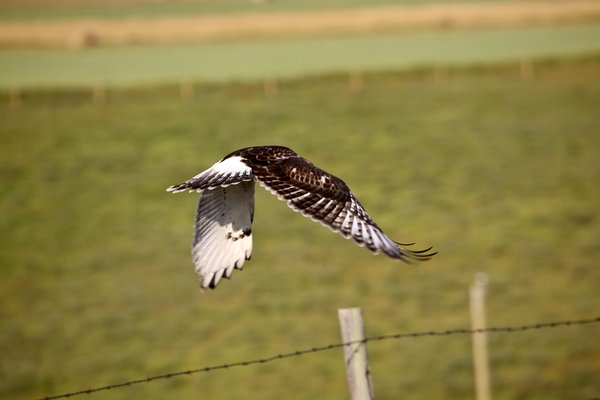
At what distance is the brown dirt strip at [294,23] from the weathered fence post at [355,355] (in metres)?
57.2

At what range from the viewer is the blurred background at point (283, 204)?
23484 millimetres

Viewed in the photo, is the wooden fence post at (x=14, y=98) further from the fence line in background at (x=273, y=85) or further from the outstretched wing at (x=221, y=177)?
the outstretched wing at (x=221, y=177)

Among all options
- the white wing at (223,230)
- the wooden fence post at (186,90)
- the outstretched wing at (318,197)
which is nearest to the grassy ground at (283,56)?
the wooden fence post at (186,90)

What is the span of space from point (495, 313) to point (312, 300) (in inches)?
173

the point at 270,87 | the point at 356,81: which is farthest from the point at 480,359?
the point at 356,81

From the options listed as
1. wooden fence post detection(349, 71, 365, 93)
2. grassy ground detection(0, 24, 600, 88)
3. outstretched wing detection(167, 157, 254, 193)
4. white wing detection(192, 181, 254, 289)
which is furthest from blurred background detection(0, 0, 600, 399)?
outstretched wing detection(167, 157, 254, 193)

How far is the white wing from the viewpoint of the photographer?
30.7 ft

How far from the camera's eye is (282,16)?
6675cm

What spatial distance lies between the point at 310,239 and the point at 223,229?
24.5 m

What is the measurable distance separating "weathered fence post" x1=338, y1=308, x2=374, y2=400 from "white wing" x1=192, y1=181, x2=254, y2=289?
7.27ft

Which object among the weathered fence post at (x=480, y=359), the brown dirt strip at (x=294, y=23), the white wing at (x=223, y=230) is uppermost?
the brown dirt strip at (x=294, y=23)

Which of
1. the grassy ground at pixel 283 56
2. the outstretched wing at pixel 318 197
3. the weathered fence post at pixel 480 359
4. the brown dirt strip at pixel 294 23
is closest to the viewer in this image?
the outstretched wing at pixel 318 197

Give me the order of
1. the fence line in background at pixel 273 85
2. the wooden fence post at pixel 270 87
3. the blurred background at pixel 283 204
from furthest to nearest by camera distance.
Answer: the wooden fence post at pixel 270 87, the fence line in background at pixel 273 85, the blurred background at pixel 283 204

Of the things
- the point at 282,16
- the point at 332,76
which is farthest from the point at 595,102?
the point at 282,16
